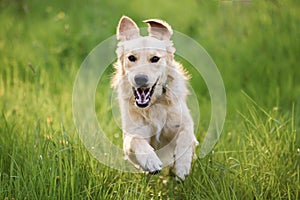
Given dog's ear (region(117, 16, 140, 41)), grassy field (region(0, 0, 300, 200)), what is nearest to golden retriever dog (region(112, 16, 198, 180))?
dog's ear (region(117, 16, 140, 41))

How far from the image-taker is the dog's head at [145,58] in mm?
3836

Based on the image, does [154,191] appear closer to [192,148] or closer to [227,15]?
[192,148]

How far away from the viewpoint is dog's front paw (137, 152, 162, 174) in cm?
367

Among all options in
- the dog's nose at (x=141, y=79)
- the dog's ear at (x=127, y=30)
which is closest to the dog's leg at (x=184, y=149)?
the dog's nose at (x=141, y=79)

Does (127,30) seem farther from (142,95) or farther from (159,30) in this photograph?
(142,95)

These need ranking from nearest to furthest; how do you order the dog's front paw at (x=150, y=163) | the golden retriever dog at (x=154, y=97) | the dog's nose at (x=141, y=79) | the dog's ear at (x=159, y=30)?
the dog's front paw at (x=150, y=163) < the dog's nose at (x=141, y=79) < the golden retriever dog at (x=154, y=97) < the dog's ear at (x=159, y=30)

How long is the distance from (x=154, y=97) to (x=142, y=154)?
54 cm

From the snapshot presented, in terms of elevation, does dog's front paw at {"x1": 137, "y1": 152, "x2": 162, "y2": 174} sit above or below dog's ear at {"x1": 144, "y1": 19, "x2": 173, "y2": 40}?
below

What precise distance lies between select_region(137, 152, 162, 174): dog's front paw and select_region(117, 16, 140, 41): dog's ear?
36.9 inches

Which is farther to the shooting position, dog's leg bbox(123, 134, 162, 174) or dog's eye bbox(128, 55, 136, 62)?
dog's eye bbox(128, 55, 136, 62)

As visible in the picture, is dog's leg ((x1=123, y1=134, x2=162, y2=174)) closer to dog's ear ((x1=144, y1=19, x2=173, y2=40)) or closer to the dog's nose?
the dog's nose

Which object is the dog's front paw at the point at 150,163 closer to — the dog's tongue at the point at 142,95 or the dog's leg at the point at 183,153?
the dog's leg at the point at 183,153

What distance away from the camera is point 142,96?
388cm

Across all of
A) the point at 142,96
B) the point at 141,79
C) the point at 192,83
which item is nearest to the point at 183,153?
the point at 142,96
